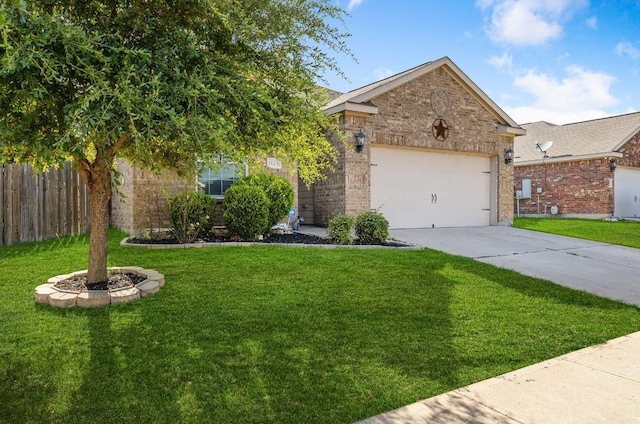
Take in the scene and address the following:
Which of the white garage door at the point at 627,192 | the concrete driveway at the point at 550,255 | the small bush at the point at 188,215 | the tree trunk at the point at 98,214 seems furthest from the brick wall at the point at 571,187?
the tree trunk at the point at 98,214

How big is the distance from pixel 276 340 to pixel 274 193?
545 cm

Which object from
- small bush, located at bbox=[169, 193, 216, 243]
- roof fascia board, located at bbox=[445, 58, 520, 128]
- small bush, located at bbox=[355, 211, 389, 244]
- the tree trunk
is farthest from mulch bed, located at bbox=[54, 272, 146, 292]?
roof fascia board, located at bbox=[445, 58, 520, 128]

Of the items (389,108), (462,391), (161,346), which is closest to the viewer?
(462,391)

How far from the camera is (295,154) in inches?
174

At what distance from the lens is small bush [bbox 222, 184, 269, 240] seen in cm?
784

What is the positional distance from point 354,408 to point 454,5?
369 inches

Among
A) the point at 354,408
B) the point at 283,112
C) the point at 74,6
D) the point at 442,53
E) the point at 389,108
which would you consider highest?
the point at 442,53

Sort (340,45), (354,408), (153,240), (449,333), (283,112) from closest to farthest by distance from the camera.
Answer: (354,408), (449,333), (283,112), (340,45), (153,240)

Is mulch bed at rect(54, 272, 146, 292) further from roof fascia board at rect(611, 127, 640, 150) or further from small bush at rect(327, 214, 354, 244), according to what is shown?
roof fascia board at rect(611, 127, 640, 150)

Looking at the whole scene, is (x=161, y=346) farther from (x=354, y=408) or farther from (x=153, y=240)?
(x=153, y=240)

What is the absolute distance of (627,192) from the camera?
18.4 meters

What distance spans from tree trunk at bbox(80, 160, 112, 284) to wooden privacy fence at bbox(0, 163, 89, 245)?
140 inches

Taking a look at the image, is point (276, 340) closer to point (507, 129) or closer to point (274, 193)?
point (274, 193)

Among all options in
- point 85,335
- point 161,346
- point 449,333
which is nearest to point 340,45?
point 449,333
